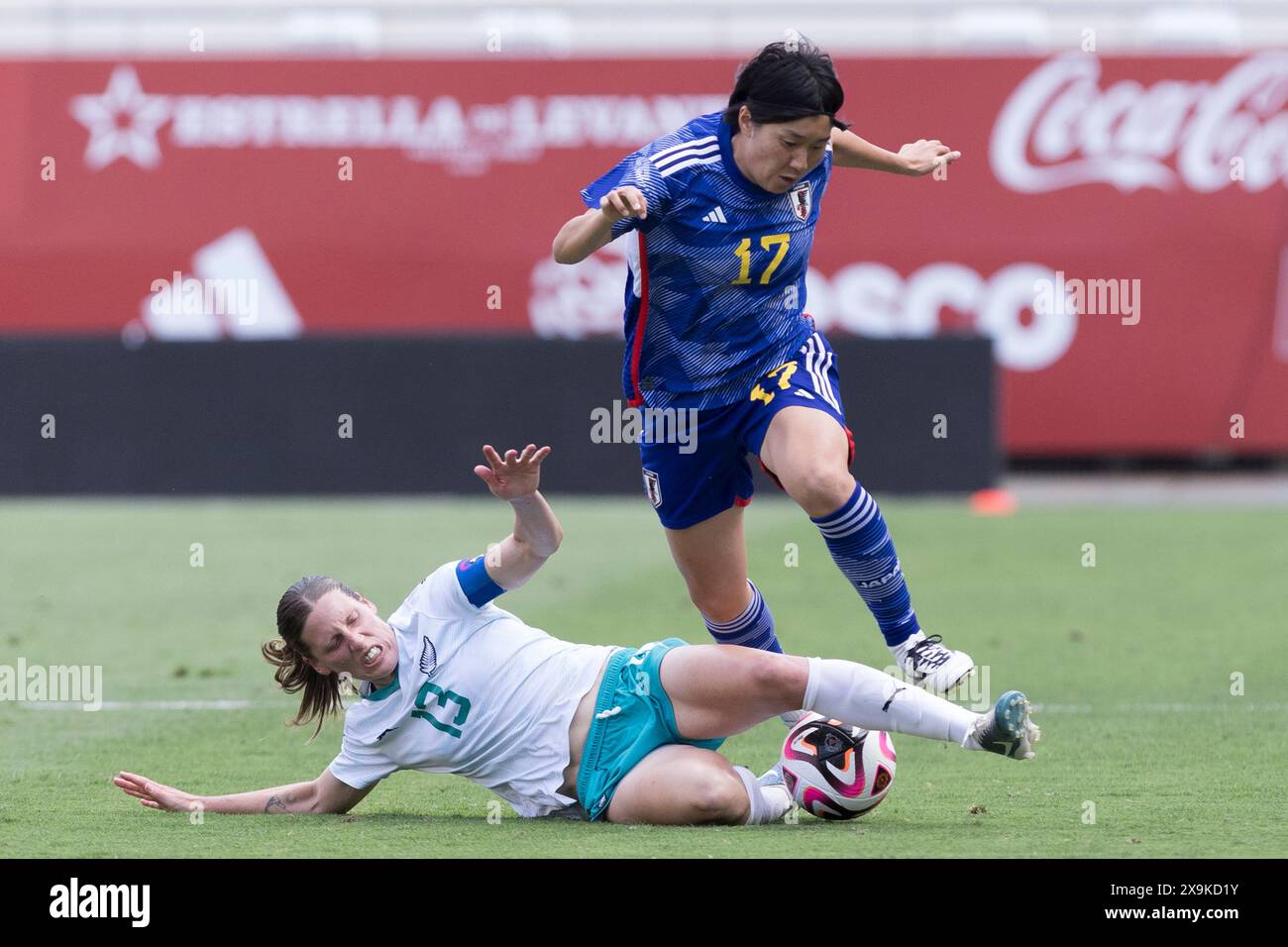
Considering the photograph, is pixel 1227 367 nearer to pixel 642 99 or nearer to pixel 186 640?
pixel 642 99

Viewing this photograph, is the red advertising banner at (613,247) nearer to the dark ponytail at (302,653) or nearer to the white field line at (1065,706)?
the white field line at (1065,706)

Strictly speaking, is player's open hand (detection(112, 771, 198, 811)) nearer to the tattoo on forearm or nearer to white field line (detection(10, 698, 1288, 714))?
the tattoo on forearm

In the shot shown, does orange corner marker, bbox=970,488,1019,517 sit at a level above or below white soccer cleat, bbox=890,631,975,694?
above

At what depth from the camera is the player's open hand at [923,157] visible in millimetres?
6570

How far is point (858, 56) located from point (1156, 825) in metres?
16.7

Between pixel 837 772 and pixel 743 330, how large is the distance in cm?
154

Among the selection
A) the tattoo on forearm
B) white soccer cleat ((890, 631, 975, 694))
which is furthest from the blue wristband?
white soccer cleat ((890, 631, 975, 694))

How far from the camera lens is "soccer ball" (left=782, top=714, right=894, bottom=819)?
223 inches

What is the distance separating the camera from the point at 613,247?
20109 mm

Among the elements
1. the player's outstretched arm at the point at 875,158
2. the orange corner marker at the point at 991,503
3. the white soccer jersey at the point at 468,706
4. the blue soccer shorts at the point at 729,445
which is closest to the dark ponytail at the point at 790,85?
the player's outstretched arm at the point at 875,158

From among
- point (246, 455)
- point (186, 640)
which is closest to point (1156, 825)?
point (186, 640)

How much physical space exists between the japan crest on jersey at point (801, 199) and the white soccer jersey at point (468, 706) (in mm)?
1674

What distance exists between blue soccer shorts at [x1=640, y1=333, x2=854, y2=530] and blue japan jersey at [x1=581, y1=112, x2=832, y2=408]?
0.06 meters

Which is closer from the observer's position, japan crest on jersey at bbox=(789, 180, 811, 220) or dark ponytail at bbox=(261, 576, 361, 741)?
dark ponytail at bbox=(261, 576, 361, 741)
